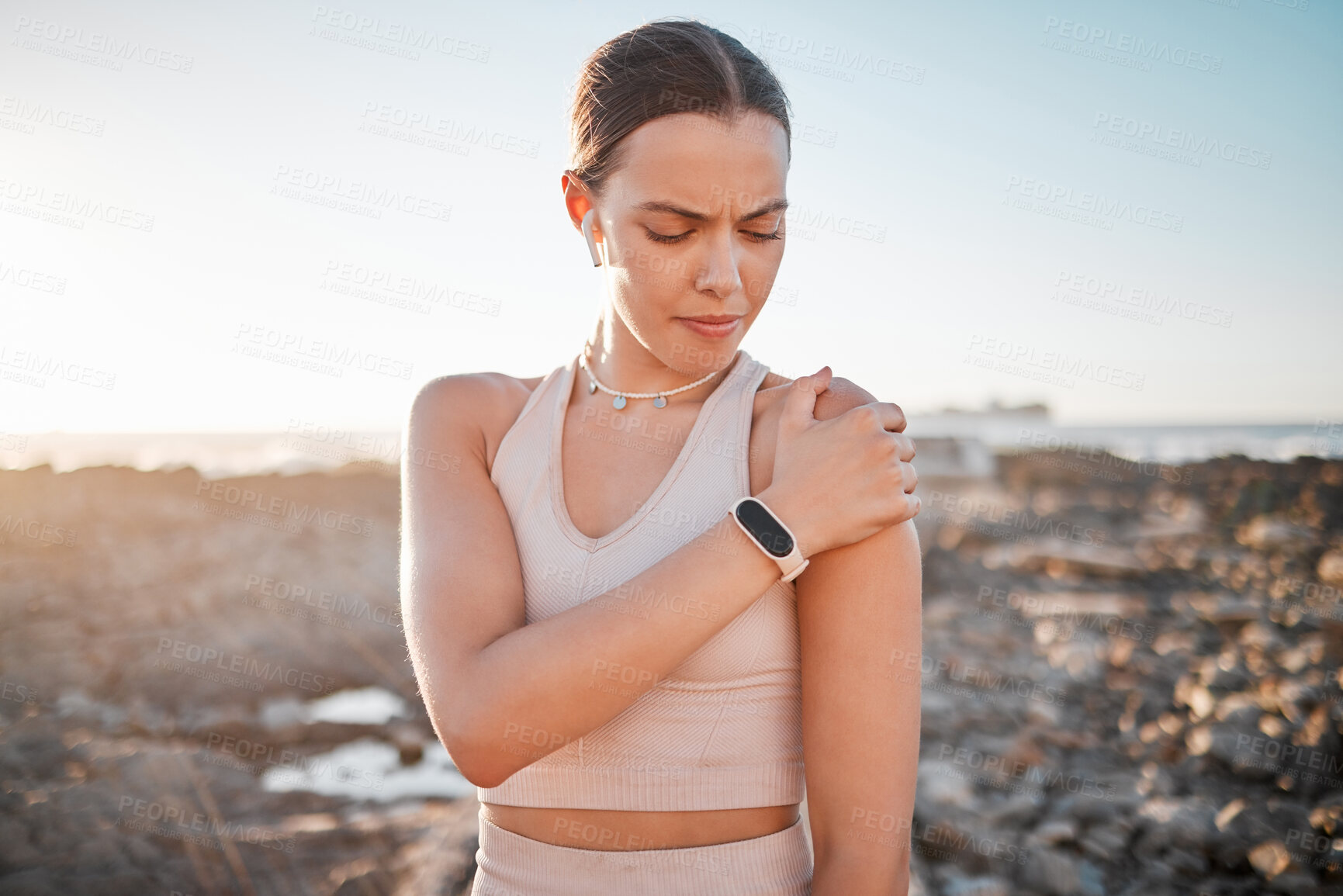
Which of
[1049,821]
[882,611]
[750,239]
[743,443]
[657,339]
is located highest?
[750,239]

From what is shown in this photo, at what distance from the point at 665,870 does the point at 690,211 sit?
49.9 inches

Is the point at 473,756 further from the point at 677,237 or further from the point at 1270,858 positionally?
the point at 1270,858

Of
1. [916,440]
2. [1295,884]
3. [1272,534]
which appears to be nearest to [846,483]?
[1295,884]

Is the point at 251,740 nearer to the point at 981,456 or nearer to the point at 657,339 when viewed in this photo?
the point at 657,339

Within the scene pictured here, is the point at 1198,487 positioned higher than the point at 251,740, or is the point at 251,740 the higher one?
the point at 1198,487

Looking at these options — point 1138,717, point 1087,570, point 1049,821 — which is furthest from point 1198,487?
point 1049,821

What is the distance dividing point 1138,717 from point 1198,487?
36.3ft

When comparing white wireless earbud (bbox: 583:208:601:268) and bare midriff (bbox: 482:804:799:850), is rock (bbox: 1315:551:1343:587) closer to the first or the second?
bare midriff (bbox: 482:804:799:850)

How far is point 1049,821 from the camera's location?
4.44m

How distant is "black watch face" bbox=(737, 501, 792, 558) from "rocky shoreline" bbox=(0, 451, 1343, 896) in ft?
1.06

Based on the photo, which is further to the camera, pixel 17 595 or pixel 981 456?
pixel 981 456

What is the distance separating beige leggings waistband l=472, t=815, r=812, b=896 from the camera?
1.55 m

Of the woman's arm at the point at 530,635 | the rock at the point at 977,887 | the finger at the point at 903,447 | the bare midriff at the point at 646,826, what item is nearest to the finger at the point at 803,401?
the finger at the point at 903,447

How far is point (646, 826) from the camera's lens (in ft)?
5.13
